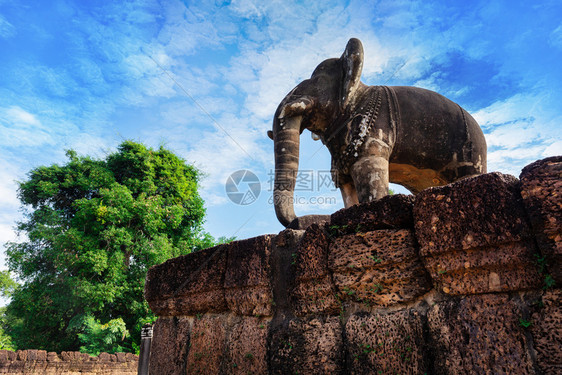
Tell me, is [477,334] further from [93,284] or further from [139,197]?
[139,197]

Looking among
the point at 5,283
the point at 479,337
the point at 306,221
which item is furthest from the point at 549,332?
the point at 5,283

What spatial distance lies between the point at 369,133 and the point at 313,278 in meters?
1.55

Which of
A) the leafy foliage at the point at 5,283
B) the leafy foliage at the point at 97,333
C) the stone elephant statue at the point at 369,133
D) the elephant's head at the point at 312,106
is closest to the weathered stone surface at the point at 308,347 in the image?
the stone elephant statue at the point at 369,133

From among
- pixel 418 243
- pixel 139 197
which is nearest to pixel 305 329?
pixel 418 243

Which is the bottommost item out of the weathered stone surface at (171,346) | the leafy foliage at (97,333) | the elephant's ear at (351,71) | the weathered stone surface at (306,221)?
the leafy foliage at (97,333)

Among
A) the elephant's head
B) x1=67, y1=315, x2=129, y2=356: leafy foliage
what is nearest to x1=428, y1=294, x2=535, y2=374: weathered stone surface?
the elephant's head

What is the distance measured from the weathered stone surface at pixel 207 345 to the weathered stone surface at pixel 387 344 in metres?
1.01

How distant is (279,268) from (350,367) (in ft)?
2.46

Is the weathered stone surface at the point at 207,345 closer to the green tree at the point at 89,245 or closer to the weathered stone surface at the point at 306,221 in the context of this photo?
the weathered stone surface at the point at 306,221

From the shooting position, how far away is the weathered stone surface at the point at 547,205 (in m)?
1.39

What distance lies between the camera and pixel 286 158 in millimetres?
3443

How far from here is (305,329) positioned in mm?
2129

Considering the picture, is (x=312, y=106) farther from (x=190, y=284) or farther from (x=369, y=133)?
(x=190, y=284)

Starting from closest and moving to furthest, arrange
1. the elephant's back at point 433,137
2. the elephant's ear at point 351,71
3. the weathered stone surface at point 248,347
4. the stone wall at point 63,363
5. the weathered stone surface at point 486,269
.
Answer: the weathered stone surface at point 486,269 → the weathered stone surface at point 248,347 → the elephant's back at point 433,137 → the elephant's ear at point 351,71 → the stone wall at point 63,363
